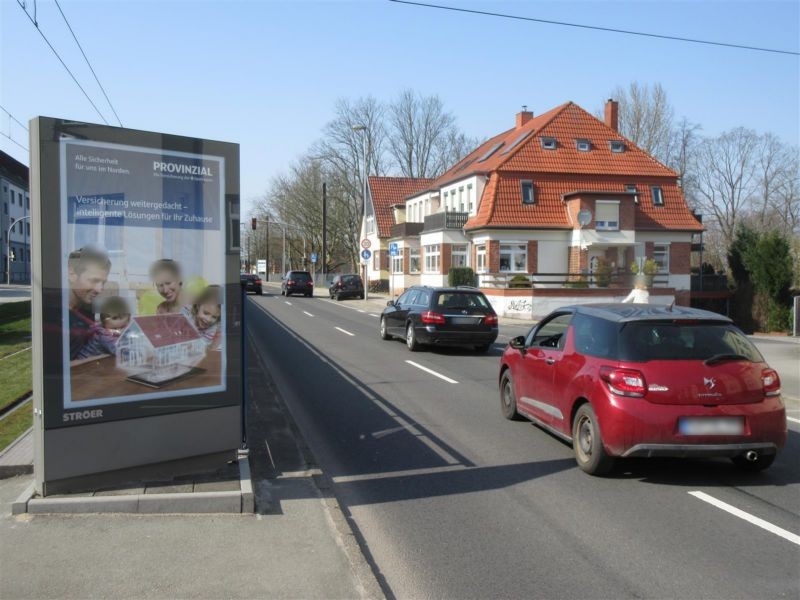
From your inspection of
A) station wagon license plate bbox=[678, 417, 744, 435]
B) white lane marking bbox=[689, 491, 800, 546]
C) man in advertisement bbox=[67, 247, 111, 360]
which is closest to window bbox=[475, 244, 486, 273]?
station wagon license plate bbox=[678, 417, 744, 435]

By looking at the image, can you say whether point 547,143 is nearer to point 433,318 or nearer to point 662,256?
point 662,256

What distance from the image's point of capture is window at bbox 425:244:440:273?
43153mm

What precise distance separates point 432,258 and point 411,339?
2808 cm

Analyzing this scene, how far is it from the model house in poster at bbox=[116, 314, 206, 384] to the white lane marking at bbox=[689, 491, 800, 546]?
419 cm

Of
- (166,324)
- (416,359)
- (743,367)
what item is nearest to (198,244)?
(166,324)

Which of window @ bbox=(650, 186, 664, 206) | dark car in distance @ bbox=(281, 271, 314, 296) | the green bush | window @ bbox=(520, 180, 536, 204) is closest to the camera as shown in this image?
the green bush

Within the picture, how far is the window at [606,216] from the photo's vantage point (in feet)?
124

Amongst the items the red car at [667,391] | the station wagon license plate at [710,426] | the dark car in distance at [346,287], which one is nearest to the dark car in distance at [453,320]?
the red car at [667,391]

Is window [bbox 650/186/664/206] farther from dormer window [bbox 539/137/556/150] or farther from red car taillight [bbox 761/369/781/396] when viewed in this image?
red car taillight [bbox 761/369/781/396]

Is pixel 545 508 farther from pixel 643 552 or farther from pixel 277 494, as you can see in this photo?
pixel 277 494

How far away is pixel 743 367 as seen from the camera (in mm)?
6203

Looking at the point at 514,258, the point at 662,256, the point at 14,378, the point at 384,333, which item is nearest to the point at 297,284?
the point at 514,258

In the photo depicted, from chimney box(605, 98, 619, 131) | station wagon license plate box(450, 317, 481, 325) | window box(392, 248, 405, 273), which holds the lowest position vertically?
station wagon license plate box(450, 317, 481, 325)

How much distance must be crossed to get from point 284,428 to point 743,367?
179 inches
